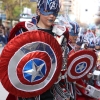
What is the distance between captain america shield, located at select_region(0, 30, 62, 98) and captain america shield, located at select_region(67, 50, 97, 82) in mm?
517

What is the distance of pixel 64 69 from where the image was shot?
2180 millimetres

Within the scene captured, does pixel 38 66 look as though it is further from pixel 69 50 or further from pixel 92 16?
pixel 92 16

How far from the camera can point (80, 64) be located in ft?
8.59

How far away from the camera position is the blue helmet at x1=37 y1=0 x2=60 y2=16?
216cm

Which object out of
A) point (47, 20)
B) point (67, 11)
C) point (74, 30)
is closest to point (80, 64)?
point (47, 20)

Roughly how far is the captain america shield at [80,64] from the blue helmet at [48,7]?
0.50 m

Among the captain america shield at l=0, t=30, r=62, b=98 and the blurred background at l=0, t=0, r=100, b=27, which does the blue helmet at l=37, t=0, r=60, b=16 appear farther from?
the blurred background at l=0, t=0, r=100, b=27

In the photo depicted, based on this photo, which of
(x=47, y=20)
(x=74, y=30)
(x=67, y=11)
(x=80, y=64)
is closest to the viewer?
(x=47, y=20)

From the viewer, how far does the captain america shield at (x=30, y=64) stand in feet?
5.87

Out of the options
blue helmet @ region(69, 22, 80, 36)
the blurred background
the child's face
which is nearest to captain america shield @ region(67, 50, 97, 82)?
the child's face

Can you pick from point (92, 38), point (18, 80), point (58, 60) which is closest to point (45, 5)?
point (58, 60)

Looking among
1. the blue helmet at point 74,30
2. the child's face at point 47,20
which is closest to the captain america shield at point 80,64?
the child's face at point 47,20

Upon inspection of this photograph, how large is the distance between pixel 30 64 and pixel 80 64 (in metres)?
0.86

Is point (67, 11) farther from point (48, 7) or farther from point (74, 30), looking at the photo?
point (48, 7)
